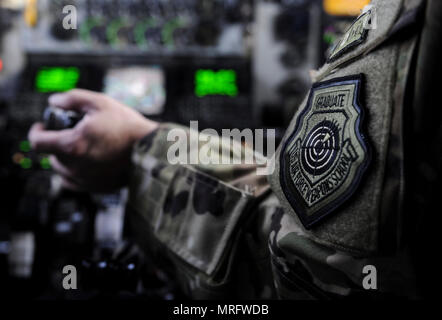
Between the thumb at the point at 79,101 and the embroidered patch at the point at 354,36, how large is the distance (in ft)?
1.38

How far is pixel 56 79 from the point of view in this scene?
5.49 feet

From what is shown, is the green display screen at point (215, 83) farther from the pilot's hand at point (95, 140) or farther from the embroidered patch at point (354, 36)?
the embroidered patch at point (354, 36)

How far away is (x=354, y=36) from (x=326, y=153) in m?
0.11

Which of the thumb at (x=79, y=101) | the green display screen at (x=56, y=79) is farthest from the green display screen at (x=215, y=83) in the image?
the thumb at (x=79, y=101)

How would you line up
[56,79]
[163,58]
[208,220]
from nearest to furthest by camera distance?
1. [208,220]
2. [56,79]
3. [163,58]

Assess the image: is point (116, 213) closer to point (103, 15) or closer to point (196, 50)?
point (196, 50)

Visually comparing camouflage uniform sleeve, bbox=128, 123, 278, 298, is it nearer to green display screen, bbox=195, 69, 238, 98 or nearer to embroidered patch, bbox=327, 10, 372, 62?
embroidered patch, bbox=327, 10, 372, 62

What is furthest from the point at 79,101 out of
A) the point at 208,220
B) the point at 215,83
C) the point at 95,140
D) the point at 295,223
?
the point at 215,83

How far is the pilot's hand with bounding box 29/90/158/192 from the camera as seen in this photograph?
60cm

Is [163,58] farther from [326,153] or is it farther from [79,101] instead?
[326,153]

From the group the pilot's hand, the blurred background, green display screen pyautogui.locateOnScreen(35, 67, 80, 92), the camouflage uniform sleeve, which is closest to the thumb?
the pilot's hand

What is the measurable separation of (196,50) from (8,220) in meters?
1.13

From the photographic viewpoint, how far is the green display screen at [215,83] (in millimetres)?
1740
